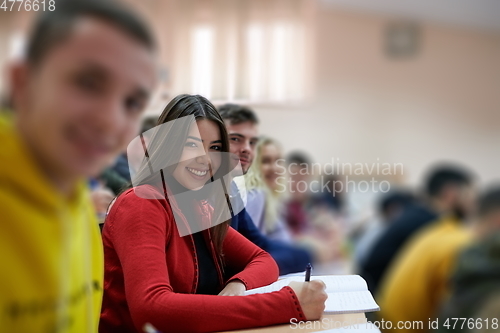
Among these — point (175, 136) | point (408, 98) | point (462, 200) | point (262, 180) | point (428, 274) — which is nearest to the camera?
point (175, 136)

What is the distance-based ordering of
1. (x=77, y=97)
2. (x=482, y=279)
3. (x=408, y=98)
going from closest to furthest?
(x=77, y=97) → (x=482, y=279) → (x=408, y=98)

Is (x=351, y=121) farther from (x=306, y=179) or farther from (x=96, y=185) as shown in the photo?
(x=96, y=185)

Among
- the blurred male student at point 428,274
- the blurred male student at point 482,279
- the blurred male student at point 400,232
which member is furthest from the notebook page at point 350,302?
the blurred male student at point 400,232

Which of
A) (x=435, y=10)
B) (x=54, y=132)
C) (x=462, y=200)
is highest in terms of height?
(x=435, y=10)

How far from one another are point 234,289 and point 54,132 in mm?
305

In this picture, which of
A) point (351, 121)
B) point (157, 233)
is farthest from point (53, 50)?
point (351, 121)

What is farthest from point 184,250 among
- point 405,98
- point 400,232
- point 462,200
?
point 405,98

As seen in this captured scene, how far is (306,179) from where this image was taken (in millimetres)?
1167

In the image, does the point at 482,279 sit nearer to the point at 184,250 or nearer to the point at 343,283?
the point at 343,283

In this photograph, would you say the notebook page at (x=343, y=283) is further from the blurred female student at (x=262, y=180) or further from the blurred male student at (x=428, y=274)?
the blurred male student at (x=428, y=274)

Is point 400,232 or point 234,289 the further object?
point 400,232

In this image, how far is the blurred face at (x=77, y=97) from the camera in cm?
29

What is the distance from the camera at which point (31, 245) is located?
0.98 feet

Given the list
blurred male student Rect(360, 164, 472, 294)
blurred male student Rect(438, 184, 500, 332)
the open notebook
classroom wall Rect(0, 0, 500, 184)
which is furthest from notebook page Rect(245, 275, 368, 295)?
classroom wall Rect(0, 0, 500, 184)
